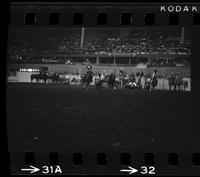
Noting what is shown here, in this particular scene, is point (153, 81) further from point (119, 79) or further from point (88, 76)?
point (88, 76)

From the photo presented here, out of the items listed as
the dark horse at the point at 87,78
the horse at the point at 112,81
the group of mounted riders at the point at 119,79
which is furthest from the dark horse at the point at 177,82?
the dark horse at the point at 87,78

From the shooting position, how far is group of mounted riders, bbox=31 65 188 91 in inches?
97.8

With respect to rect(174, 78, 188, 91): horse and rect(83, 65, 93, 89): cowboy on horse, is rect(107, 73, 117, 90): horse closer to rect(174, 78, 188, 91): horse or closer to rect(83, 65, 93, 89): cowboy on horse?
rect(83, 65, 93, 89): cowboy on horse

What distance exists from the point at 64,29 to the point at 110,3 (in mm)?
277

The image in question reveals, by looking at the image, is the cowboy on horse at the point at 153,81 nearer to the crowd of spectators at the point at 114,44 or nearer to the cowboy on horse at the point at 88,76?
the crowd of spectators at the point at 114,44

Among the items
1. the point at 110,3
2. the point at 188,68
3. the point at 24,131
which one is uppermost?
the point at 110,3

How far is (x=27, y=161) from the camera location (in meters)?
2.55

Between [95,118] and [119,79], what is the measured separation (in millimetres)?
239

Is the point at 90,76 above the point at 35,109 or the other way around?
above

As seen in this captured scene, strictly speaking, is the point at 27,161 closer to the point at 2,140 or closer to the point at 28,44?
the point at 2,140

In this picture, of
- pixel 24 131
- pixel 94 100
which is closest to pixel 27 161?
pixel 24 131

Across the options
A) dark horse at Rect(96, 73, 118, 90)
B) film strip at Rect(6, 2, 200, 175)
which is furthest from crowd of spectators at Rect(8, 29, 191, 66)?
dark horse at Rect(96, 73, 118, 90)

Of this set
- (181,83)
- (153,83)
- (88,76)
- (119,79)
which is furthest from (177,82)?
(88,76)

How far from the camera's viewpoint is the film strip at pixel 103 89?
2.49 m
